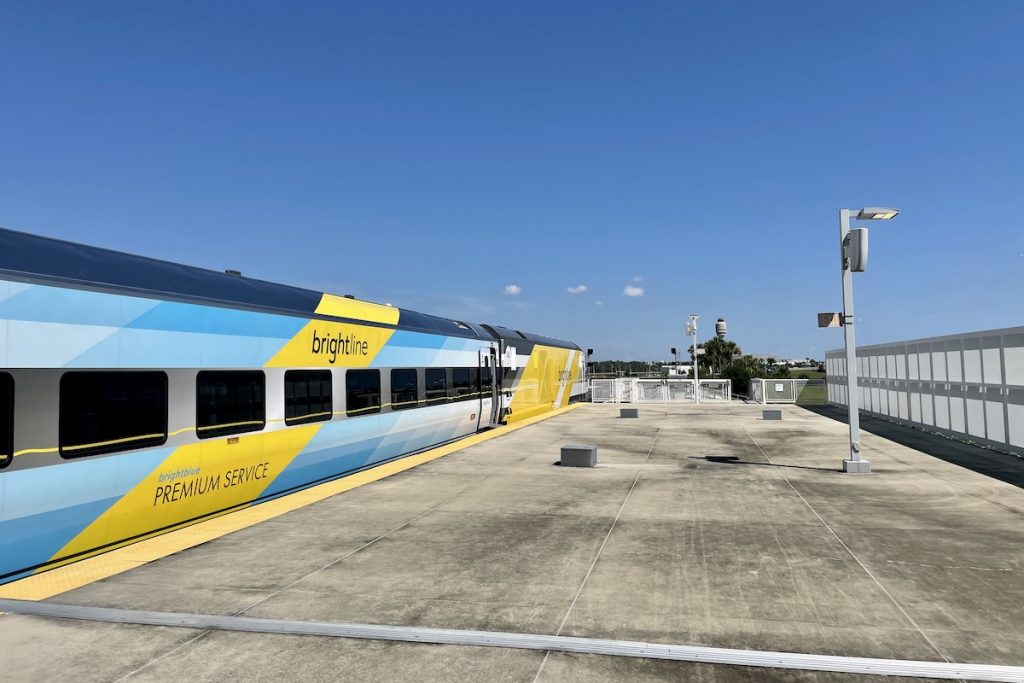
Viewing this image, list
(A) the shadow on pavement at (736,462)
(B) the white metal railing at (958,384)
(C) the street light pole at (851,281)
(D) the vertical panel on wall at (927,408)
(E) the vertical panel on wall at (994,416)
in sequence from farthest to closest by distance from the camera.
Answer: (D) the vertical panel on wall at (927,408)
(E) the vertical panel on wall at (994,416)
(B) the white metal railing at (958,384)
(A) the shadow on pavement at (736,462)
(C) the street light pole at (851,281)

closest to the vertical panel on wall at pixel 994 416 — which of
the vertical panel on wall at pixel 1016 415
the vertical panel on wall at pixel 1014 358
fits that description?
the vertical panel on wall at pixel 1016 415

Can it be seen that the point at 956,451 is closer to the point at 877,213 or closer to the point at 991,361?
the point at 991,361

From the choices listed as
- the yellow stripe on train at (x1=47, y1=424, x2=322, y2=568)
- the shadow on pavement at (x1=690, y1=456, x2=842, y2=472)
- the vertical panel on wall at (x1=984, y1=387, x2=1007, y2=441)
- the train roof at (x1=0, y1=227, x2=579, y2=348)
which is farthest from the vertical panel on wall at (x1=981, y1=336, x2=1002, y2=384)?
the yellow stripe on train at (x1=47, y1=424, x2=322, y2=568)

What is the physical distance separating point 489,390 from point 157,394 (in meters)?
14.0

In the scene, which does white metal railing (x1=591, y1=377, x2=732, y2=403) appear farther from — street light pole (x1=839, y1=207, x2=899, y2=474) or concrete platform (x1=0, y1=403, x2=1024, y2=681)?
concrete platform (x1=0, y1=403, x2=1024, y2=681)

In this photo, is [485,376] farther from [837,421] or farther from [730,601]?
[730,601]

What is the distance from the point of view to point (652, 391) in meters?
38.2

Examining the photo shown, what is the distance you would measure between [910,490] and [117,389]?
11832 millimetres

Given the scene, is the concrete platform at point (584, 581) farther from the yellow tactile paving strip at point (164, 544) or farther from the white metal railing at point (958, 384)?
the white metal railing at point (958, 384)

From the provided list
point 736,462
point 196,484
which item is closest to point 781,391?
point 736,462

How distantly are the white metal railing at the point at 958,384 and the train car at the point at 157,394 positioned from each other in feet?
45.9

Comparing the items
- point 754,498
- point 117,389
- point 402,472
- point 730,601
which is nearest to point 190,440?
point 117,389

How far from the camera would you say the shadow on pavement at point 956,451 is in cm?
1203

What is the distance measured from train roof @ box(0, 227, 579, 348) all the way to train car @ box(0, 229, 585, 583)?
24 millimetres
